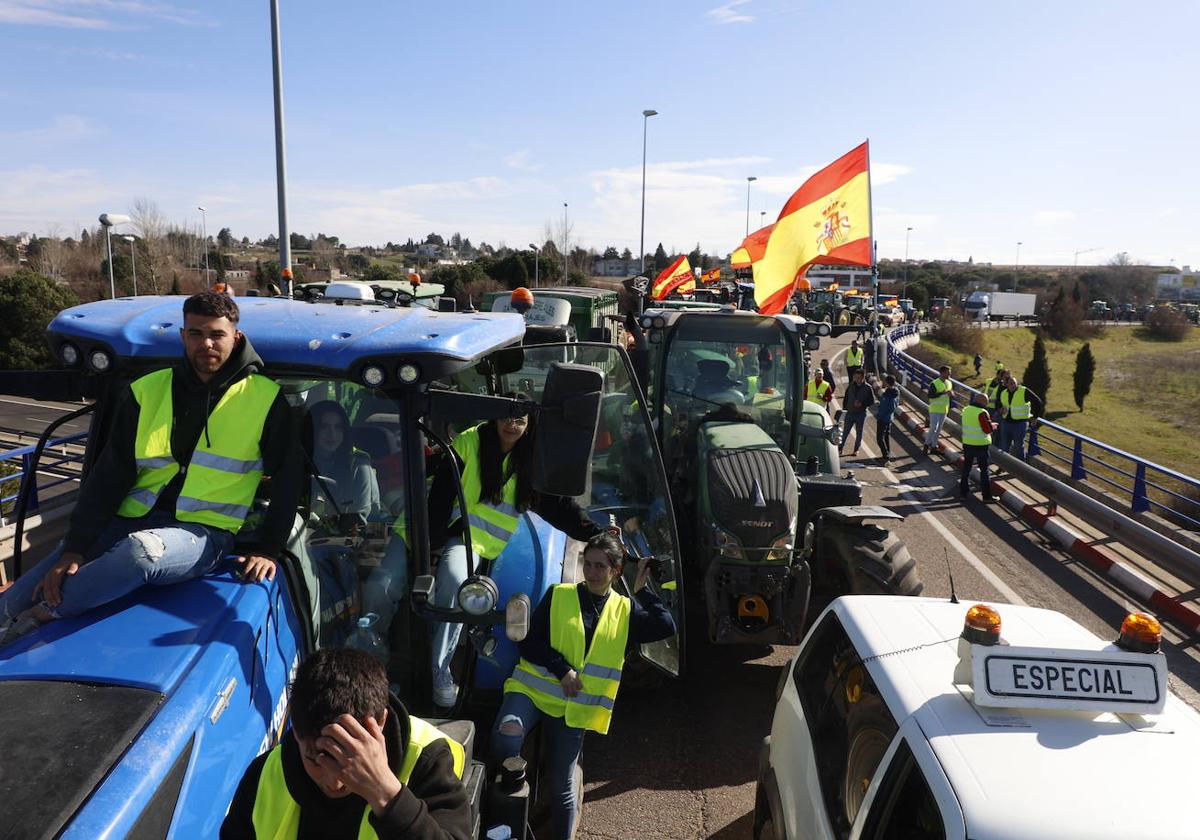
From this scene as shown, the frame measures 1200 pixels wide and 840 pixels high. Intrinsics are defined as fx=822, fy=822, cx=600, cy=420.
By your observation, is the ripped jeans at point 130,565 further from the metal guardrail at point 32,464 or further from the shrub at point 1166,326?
the shrub at point 1166,326

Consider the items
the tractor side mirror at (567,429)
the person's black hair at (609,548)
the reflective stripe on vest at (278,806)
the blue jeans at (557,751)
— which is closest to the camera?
the reflective stripe on vest at (278,806)

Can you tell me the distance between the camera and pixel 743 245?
72.0 feet

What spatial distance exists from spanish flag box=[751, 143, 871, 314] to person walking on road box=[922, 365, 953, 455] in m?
5.20

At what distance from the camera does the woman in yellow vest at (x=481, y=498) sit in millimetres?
3656

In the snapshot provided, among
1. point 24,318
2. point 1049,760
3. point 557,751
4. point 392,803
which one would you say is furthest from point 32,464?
point 24,318

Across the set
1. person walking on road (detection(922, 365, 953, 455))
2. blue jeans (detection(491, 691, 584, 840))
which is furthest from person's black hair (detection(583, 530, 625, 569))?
person walking on road (detection(922, 365, 953, 455))

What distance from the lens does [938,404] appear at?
51.4ft

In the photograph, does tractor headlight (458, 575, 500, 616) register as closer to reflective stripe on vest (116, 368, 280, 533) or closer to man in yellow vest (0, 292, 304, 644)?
man in yellow vest (0, 292, 304, 644)

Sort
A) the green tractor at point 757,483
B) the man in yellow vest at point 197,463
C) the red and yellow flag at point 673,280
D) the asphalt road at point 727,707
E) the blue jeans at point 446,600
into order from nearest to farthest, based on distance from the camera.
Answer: the man in yellow vest at point 197,463, the blue jeans at point 446,600, the asphalt road at point 727,707, the green tractor at point 757,483, the red and yellow flag at point 673,280

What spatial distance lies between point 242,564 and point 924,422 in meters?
18.2

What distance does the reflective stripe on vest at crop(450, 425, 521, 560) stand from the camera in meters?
3.96

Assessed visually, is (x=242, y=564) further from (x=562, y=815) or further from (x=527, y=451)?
(x=562, y=815)

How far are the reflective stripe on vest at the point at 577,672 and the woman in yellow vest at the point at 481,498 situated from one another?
1.26 feet

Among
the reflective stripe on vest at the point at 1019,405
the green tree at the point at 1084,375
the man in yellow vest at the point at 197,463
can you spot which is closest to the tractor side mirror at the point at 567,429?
the man in yellow vest at the point at 197,463
